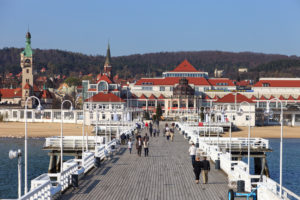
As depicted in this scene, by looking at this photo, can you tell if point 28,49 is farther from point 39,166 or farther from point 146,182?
point 146,182

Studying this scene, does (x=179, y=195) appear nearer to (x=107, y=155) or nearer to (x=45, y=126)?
(x=107, y=155)

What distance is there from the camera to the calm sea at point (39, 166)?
36219 millimetres

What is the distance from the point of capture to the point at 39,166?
1845 inches

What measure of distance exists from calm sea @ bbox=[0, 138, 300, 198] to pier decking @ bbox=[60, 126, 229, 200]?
8047 mm

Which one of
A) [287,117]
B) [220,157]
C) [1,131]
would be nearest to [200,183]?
[220,157]

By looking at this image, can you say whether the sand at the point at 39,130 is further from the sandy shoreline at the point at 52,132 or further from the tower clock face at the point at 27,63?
the tower clock face at the point at 27,63

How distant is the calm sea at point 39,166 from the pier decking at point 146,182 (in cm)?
805

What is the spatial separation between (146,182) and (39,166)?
25027mm

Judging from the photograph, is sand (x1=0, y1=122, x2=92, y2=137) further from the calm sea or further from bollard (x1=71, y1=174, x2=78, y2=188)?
bollard (x1=71, y1=174, x2=78, y2=188)

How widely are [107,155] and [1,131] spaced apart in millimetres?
62490

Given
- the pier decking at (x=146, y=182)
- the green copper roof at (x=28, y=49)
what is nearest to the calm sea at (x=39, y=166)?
the pier decking at (x=146, y=182)

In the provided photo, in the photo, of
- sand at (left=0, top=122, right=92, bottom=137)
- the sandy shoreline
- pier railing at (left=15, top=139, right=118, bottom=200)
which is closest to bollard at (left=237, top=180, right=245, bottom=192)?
pier railing at (left=15, top=139, right=118, bottom=200)

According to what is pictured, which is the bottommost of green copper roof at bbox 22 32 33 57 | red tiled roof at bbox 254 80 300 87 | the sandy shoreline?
the sandy shoreline

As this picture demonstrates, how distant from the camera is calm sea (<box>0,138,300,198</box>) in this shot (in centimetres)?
3622
